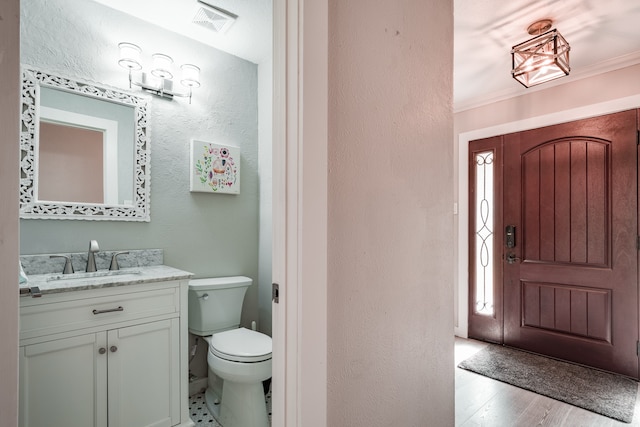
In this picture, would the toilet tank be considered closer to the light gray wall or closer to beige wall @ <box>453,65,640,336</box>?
the light gray wall

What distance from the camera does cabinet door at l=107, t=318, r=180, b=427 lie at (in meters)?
1.53

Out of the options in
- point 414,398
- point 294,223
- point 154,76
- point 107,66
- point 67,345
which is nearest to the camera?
point 294,223

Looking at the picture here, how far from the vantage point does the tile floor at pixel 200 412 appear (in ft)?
6.07

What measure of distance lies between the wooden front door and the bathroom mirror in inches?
117

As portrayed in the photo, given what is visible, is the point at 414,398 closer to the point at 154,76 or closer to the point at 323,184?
the point at 323,184

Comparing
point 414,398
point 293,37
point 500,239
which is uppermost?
point 293,37

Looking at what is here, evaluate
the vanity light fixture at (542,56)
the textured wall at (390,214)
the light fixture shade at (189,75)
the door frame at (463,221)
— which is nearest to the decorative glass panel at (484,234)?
the door frame at (463,221)

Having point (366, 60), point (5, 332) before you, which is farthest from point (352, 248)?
point (5, 332)

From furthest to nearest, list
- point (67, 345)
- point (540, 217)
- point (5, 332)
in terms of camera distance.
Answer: point (540, 217) → point (67, 345) → point (5, 332)

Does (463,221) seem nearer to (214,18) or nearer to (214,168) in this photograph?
(214,168)

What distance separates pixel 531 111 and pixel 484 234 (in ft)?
3.75

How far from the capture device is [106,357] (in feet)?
4.93

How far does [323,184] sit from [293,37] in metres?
0.39

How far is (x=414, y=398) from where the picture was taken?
1.15 m
